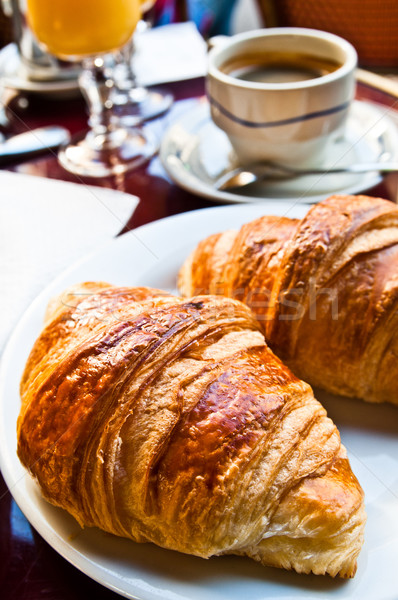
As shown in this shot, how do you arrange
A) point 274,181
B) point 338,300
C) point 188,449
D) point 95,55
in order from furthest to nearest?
point 95,55 < point 274,181 < point 338,300 < point 188,449

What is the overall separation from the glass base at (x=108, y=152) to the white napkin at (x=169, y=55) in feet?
1.13

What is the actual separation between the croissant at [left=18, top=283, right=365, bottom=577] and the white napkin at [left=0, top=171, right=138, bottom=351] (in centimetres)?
46

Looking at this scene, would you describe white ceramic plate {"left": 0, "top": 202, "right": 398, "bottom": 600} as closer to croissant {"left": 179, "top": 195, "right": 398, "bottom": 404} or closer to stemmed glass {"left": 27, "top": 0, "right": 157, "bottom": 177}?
croissant {"left": 179, "top": 195, "right": 398, "bottom": 404}

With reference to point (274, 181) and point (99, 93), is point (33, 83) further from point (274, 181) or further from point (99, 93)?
point (274, 181)

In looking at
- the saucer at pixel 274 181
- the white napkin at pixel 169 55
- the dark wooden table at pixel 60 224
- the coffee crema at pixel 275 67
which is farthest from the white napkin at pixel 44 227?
the white napkin at pixel 169 55

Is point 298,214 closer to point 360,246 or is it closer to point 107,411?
point 360,246

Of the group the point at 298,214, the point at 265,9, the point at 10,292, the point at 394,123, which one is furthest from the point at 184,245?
the point at 265,9

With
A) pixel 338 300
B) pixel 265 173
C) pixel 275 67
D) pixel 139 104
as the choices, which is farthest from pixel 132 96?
pixel 338 300

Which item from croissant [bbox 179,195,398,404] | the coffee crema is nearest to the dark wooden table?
the coffee crema

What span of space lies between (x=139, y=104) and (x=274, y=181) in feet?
2.26

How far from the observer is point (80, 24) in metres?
1.57

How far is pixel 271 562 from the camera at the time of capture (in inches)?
28.7

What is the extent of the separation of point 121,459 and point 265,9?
7.70 ft

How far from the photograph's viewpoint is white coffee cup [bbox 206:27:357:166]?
136cm
